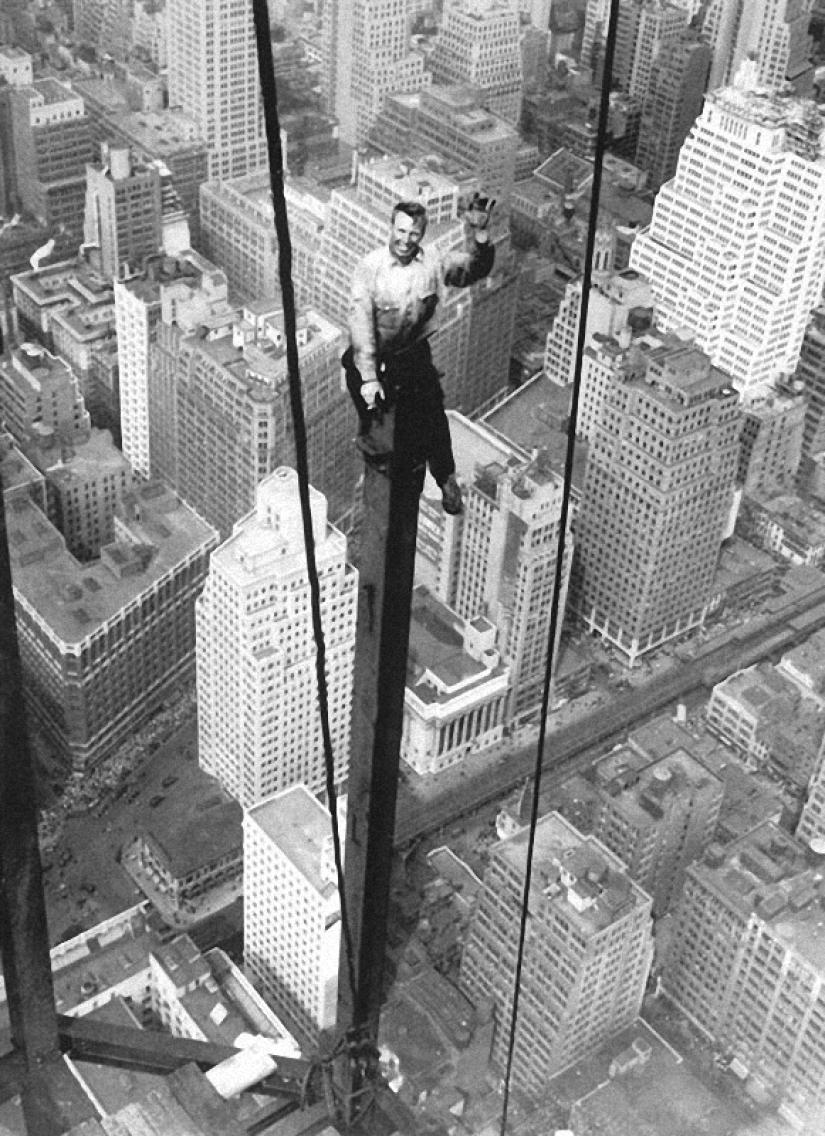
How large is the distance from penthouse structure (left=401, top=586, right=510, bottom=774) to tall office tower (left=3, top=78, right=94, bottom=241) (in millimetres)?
8775

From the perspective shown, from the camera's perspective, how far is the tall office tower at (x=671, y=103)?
21781 millimetres

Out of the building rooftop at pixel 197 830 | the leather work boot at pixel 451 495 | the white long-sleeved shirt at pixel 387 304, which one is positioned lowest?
the building rooftop at pixel 197 830

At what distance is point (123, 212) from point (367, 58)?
20.0 feet

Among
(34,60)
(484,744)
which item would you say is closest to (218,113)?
(34,60)

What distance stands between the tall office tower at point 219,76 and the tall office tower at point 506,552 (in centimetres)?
846

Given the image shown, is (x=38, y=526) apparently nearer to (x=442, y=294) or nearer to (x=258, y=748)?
(x=258, y=748)

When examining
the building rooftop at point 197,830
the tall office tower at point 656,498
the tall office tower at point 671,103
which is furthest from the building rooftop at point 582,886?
the tall office tower at point 671,103

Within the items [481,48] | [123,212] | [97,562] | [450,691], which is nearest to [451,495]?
[450,691]

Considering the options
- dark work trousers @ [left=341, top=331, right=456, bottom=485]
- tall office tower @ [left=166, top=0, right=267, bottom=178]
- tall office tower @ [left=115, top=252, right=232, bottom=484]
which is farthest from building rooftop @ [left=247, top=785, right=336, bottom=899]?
tall office tower @ [left=166, top=0, right=267, bottom=178]

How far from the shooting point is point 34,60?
21594 millimetres

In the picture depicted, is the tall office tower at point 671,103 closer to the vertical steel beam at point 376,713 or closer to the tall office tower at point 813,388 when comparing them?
the tall office tower at point 813,388

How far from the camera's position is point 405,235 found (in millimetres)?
2033

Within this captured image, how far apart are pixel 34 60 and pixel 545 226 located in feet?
25.7

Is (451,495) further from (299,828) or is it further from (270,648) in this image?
(270,648)
